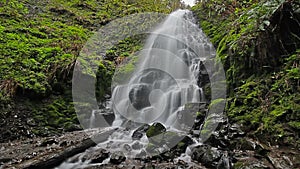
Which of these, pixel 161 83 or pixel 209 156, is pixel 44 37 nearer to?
pixel 161 83

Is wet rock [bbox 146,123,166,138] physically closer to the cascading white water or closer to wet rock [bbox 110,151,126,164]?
the cascading white water

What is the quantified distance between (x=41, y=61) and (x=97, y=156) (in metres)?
3.61

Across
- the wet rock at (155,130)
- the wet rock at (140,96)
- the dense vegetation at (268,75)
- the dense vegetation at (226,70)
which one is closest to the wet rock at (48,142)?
the dense vegetation at (226,70)

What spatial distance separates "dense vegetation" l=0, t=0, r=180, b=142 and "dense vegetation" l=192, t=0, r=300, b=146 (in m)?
3.44

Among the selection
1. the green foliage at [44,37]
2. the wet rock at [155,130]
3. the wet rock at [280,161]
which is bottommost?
the wet rock at [280,161]

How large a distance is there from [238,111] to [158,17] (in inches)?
312

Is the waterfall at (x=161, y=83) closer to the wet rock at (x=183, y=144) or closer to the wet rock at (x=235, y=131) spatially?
the wet rock at (x=183, y=144)

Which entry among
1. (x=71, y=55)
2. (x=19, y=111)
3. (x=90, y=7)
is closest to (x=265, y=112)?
(x=19, y=111)

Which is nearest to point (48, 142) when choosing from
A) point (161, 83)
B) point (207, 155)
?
point (207, 155)

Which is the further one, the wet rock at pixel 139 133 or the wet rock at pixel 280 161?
the wet rock at pixel 139 133

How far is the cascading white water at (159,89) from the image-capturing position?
192 inches

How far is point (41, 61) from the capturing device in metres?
6.27

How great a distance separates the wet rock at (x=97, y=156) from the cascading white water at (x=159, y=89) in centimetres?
12

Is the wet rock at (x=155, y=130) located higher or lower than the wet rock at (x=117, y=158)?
higher
